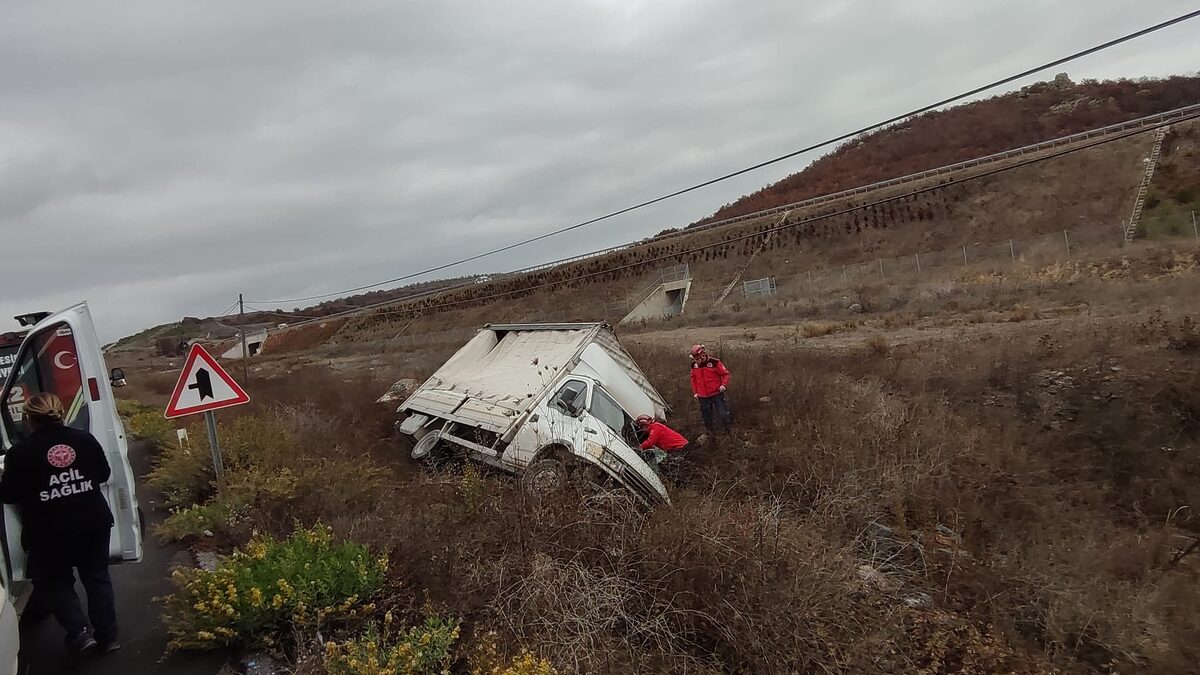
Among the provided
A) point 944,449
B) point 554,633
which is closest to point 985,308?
point 944,449

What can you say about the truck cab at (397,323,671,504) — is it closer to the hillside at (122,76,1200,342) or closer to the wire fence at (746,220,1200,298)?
the hillside at (122,76,1200,342)

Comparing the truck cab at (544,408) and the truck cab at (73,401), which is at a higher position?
the truck cab at (73,401)

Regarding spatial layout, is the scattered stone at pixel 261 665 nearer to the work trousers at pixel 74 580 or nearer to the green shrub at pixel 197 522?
the work trousers at pixel 74 580

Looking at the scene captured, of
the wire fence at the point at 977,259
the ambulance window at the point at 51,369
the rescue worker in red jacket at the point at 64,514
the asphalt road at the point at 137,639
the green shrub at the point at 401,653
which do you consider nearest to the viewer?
the green shrub at the point at 401,653

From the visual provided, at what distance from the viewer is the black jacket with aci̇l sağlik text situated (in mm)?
4191

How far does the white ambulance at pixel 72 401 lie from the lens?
14.9 feet

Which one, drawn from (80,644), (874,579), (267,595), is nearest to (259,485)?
(80,644)

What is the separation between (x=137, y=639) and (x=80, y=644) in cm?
36

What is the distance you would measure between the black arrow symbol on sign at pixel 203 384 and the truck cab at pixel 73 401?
160 cm

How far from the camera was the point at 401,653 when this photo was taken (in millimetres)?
3676

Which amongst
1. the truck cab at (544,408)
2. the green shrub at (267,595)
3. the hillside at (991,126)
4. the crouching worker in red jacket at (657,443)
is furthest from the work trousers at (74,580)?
the hillside at (991,126)

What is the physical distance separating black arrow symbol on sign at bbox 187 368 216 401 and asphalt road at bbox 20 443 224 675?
1.55 meters

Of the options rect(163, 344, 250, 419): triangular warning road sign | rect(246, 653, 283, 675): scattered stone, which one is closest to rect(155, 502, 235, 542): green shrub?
rect(163, 344, 250, 419): triangular warning road sign

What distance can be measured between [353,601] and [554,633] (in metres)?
1.31
